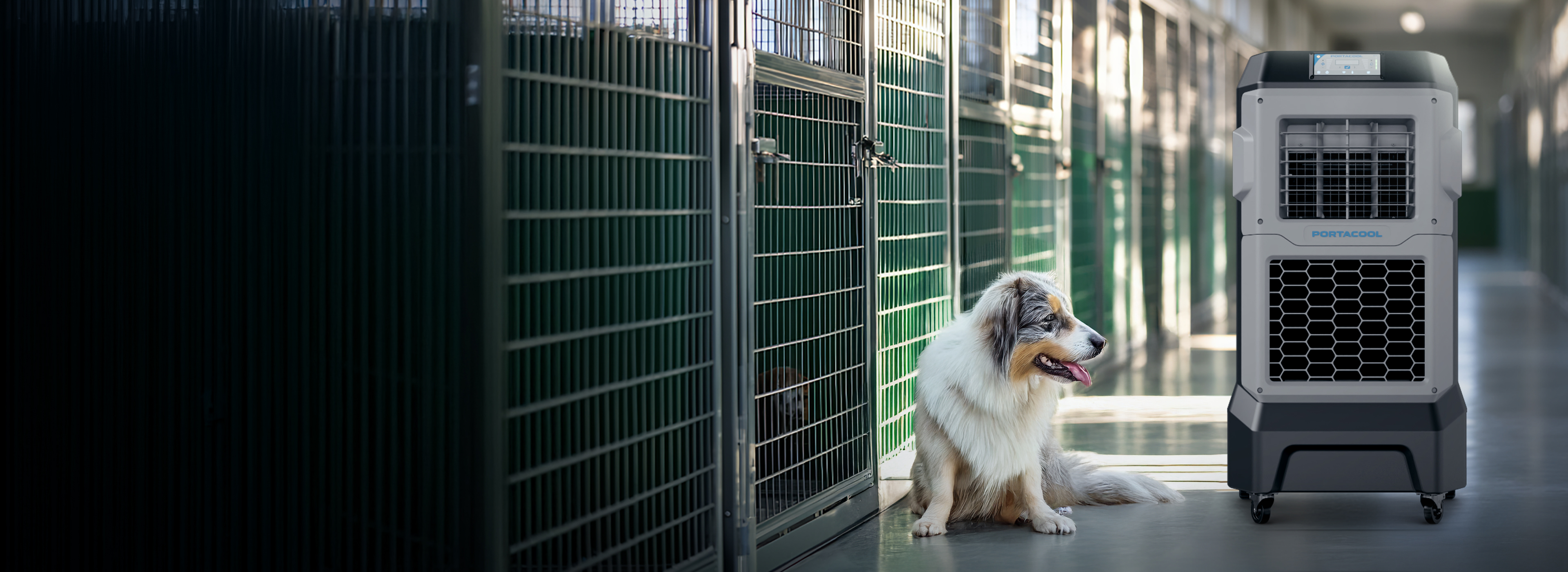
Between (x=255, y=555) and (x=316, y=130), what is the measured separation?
0.83 metres

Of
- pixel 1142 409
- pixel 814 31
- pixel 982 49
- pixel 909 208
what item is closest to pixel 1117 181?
pixel 1142 409

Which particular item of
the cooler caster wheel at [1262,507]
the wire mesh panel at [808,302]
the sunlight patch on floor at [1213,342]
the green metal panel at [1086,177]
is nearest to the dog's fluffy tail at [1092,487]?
the cooler caster wheel at [1262,507]

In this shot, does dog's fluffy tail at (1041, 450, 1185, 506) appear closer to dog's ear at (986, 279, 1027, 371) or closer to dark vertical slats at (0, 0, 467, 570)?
dog's ear at (986, 279, 1027, 371)

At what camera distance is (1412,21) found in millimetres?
20984

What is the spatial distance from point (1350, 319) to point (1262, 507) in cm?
59

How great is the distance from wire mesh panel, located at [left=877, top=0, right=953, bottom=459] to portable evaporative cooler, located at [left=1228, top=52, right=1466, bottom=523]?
110 centimetres

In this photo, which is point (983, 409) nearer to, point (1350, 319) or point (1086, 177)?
point (1350, 319)

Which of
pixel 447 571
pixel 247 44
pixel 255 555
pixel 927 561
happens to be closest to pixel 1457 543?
pixel 927 561

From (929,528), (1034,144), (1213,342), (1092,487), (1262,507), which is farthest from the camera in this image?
(1213,342)

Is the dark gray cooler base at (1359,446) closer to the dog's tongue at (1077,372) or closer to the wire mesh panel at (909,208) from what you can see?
the dog's tongue at (1077,372)

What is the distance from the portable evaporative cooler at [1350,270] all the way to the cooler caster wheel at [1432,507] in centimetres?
7

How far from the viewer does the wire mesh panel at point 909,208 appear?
170 inches

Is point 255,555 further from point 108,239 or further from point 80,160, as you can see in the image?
point 80,160

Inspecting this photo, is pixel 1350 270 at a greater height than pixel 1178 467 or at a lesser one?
greater
